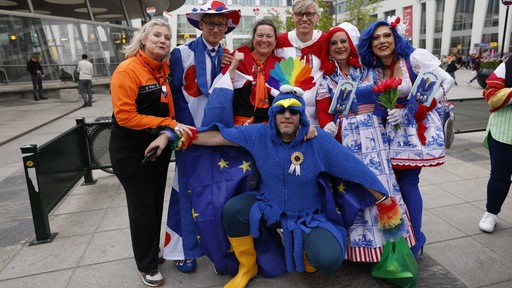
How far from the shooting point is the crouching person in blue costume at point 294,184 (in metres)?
2.26

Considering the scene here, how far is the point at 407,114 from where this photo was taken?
98.3 inches

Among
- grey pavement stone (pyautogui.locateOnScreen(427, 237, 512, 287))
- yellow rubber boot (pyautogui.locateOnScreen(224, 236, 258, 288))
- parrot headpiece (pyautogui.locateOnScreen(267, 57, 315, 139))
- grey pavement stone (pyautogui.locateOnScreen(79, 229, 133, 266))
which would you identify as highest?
parrot headpiece (pyautogui.locateOnScreen(267, 57, 315, 139))

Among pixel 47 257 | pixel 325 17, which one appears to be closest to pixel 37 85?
pixel 47 257

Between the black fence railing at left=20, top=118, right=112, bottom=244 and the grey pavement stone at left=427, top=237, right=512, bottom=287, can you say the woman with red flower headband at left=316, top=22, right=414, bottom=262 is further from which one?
the black fence railing at left=20, top=118, right=112, bottom=244

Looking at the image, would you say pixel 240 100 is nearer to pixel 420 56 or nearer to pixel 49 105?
pixel 420 56

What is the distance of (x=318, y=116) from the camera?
266cm

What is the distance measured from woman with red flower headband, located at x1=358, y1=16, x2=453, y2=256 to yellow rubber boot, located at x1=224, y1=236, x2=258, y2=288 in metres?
1.20

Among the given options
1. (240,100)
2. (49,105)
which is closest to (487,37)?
(49,105)

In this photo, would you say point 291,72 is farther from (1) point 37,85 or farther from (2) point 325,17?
(2) point 325,17

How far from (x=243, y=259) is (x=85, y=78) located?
11.8m

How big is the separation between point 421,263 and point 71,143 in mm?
3896

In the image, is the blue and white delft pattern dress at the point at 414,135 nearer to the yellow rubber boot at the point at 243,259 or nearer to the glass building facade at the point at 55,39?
the yellow rubber boot at the point at 243,259

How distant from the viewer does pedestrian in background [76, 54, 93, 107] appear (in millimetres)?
12156

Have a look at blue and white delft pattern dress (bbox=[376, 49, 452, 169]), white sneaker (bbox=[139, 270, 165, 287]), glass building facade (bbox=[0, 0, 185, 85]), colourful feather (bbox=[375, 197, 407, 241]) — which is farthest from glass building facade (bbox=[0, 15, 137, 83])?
colourful feather (bbox=[375, 197, 407, 241])
